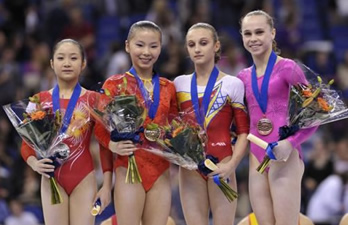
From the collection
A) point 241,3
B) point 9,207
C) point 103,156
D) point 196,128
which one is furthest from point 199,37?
point 241,3

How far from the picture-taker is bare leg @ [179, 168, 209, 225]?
641 centimetres

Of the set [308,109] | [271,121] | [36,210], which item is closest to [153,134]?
[271,121]

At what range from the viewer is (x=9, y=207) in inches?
404

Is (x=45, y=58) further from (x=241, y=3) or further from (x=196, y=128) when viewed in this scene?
(x=196, y=128)

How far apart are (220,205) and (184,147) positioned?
522 millimetres

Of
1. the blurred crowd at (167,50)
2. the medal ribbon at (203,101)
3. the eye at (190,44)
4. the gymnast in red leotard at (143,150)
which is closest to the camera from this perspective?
the gymnast in red leotard at (143,150)

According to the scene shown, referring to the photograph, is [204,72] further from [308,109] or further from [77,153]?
[77,153]

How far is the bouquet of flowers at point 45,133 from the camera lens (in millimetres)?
6254

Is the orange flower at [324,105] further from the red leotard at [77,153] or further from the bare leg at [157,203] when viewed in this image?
the red leotard at [77,153]

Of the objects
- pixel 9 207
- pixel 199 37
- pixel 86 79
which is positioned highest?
pixel 199 37

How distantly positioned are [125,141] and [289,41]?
625 centimetres

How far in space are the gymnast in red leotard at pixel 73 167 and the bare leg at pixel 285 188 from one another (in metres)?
1.12

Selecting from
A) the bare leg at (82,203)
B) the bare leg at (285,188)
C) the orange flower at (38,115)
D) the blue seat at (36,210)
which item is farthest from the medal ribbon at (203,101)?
the blue seat at (36,210)

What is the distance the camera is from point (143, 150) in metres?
6.32
